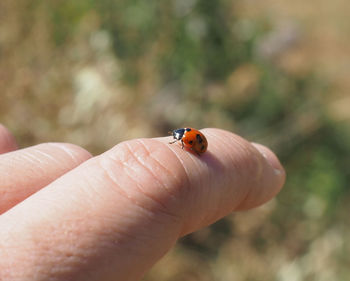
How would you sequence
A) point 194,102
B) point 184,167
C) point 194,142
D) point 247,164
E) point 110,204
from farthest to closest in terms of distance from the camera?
point 194,102, point 247,164, point 194,142, point 184,167, point 110,204

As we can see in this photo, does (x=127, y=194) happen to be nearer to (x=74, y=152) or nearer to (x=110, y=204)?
(x=110, y=204)

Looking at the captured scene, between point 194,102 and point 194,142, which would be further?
point 194,102

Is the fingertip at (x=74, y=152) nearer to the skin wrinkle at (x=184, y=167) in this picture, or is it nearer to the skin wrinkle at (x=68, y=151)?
the skin wrinkle at (x=68, y=151)

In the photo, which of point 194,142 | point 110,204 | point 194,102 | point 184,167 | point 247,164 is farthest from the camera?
point 194,102

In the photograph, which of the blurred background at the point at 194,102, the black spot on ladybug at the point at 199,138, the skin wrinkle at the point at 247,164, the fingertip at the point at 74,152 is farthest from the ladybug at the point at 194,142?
the blurred background at the point at 194,102

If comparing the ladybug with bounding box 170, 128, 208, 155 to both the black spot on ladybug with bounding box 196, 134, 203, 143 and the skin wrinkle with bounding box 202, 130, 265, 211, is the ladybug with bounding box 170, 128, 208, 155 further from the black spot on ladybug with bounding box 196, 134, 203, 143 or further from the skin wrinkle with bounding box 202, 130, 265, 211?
the skin wrinkle with bounding box 202, 130, 265, 211

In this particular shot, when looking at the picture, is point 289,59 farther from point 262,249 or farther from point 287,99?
point 262,249

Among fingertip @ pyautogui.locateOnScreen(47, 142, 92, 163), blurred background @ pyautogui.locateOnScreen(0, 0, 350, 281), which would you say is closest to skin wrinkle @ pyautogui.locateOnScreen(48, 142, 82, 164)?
fingertip @ pyautogui.locateOnScreen(47, 142, 92, 163)

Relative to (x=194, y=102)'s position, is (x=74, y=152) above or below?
below

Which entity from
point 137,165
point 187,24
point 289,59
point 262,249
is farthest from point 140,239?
point 289,59

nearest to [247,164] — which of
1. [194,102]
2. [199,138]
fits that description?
[199,138]
